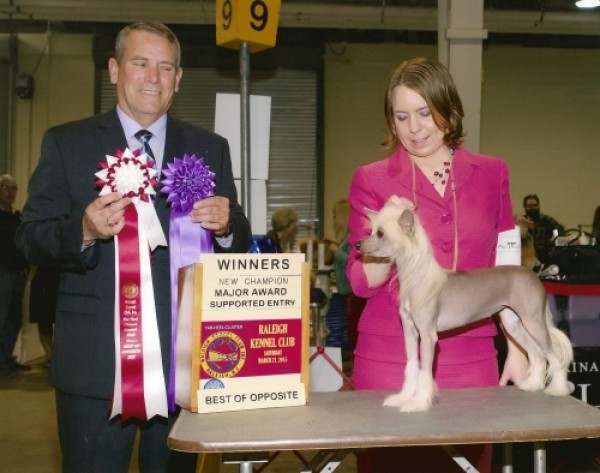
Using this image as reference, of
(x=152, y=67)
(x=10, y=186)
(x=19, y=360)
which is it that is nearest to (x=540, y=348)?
(x=152, y=67)

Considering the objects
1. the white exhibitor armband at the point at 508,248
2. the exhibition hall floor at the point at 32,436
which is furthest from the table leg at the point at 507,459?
the exhibition hall floor at the point at 32,436

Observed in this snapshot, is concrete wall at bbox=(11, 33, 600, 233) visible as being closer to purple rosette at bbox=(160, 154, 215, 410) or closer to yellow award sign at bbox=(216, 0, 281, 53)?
yellow award sign at bbox=(216, 0, 281, 53)

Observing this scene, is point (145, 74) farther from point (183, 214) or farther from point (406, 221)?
point (406, 221)

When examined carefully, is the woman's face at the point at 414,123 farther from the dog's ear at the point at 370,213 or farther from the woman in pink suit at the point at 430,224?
the dog's ear at the point at 370,213

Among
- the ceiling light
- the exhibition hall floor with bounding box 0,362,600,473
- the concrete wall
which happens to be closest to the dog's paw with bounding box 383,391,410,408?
the exhibition hall floor with bounding box 0,362,600,473

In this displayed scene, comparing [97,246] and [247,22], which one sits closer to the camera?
[97,246]

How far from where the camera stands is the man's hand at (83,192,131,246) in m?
1.61

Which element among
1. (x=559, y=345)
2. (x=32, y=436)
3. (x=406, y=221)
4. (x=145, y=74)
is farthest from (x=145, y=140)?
(x=32, y=436)

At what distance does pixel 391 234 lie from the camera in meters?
1.58

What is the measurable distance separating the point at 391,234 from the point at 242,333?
1.20 feet

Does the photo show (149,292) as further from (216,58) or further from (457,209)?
(216,58)

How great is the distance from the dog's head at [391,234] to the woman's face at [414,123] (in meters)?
0.22

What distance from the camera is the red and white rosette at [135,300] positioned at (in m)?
1.65

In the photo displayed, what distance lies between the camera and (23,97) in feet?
28.5
